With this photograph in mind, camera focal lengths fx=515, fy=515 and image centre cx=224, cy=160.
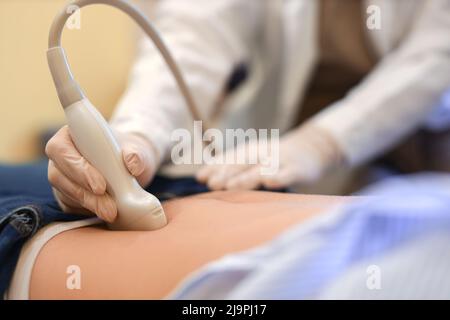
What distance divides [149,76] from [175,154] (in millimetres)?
142

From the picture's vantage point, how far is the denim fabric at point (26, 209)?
33 cm

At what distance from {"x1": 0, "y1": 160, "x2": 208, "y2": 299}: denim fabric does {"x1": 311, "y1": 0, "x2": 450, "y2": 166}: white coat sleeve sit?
0.27 meters

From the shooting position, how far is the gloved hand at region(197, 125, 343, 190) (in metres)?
0.52


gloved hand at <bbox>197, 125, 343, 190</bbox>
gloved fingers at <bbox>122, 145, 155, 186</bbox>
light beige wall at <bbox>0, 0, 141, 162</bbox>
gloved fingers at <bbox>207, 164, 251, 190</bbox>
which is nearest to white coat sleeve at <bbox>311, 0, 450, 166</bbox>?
gloved hand at <bbox>197, 125, 343, 190</bbox>

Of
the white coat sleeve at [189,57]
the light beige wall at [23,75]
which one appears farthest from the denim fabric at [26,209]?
the light beige wall at [23,75]

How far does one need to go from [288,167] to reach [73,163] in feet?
0.98

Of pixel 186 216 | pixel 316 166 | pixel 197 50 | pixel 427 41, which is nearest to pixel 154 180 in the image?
pixel 186 216

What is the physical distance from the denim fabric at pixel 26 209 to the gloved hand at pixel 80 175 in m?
0.02

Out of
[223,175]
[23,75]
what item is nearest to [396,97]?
[223,175]

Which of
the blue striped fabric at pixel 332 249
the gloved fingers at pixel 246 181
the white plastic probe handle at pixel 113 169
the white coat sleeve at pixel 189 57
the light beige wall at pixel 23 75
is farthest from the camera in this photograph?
the light beige wall at pixel 23 75

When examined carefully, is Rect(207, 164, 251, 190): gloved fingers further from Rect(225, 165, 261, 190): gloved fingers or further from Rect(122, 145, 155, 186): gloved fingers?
Rect(122, 145, 155, 186): gloved fingers

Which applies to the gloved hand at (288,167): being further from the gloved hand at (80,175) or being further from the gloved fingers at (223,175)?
the gloved hand at (80,175)

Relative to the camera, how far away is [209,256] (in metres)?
0.30

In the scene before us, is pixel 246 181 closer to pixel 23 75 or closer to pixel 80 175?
pixel 80 175
